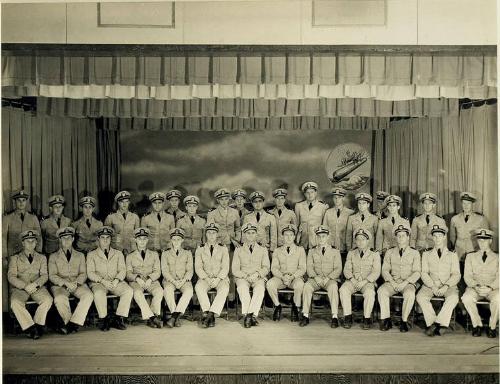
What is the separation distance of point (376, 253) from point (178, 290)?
1.93m

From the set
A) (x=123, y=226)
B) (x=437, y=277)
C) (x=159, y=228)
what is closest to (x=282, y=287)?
(x=437, y=277)

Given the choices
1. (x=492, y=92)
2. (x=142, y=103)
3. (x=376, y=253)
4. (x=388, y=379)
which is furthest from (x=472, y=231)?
(x=142, y=103)

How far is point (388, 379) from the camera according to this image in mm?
4234

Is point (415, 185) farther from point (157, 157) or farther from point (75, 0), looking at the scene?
point (75, 0)

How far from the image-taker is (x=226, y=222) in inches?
258

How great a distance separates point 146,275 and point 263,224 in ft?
5.08

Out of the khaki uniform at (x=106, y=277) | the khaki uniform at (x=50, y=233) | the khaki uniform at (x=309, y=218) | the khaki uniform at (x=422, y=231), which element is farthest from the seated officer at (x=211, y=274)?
the khaki uniform at (x=422, y=231)

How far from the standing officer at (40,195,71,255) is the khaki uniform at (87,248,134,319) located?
57cm

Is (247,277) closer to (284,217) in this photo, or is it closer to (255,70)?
(284,217)

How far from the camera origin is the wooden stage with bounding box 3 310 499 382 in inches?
169

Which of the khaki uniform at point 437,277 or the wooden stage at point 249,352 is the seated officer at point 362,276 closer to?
the wooden stage at point 249,352

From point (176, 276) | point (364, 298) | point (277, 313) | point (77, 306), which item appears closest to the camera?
point (77, 306)

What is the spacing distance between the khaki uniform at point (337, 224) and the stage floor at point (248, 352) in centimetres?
149

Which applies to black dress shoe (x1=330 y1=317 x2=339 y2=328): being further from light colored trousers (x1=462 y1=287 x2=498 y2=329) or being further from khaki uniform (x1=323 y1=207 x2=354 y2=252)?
khaki uniform (x1=323 y1=207 x2=354 y2=252)
